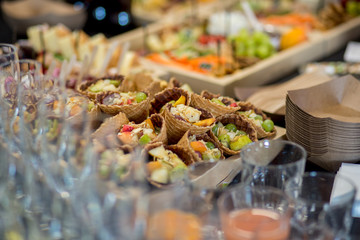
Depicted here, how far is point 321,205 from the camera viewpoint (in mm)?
1184

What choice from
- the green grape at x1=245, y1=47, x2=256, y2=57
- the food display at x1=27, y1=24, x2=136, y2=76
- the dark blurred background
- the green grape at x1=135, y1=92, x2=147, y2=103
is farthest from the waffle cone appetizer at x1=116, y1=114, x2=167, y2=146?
the dark blurred background

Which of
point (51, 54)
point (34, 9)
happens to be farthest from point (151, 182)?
point (34, 9)

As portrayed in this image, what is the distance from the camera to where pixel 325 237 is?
953 mm

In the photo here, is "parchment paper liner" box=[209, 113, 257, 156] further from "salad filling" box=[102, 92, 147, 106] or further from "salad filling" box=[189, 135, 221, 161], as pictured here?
"salad filling" box=[102, 92, 147, 106]

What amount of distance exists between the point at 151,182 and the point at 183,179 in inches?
5.9

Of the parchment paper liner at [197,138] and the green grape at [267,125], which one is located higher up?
the parchment paper liner at [197,138]

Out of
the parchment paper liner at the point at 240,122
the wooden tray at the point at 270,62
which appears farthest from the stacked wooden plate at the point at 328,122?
the wooden tray at the point at 270,62

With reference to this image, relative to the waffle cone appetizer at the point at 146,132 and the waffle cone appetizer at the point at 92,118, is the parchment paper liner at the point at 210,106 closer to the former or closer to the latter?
the waffle cone appetizer at the point at 146,132

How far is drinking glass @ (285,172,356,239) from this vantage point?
A: 1.07 m

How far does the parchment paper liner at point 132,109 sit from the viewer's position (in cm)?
156

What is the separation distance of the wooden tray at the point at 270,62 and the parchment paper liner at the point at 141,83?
19.2 inches

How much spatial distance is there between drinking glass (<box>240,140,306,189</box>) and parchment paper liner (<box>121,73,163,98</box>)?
65cm

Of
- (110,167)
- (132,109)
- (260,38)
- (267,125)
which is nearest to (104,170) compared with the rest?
(110,167)

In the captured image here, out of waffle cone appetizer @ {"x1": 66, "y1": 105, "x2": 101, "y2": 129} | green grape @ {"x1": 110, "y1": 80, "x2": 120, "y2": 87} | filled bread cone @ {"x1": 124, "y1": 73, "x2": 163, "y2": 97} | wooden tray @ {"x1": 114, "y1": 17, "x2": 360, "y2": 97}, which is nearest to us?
waffle cone appetizer @ {"x1": 66, "y1": 105, "x2": 101, "y2": 129}
